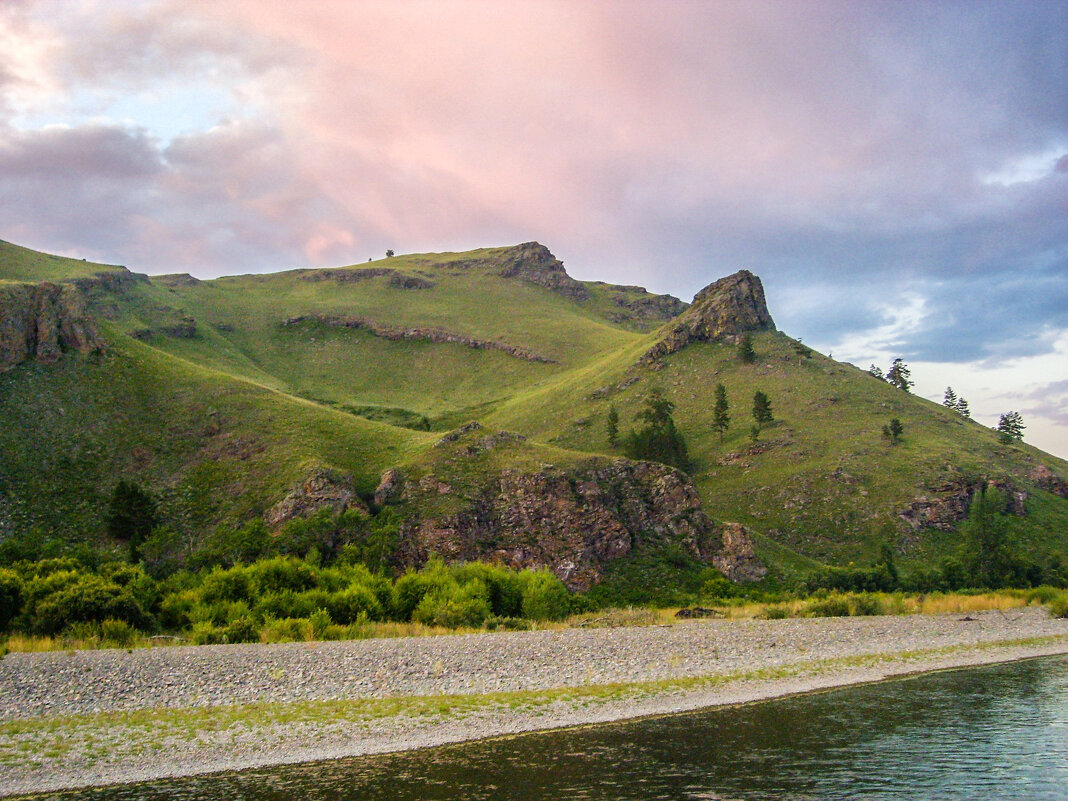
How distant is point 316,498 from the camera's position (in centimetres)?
6594

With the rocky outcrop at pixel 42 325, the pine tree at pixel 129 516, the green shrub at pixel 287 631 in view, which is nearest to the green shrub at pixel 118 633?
the green shrub at pixel 287 631

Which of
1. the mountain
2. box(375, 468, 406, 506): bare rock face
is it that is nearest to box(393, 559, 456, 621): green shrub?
the mountain

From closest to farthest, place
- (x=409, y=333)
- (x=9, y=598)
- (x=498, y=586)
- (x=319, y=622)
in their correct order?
(x=9, y=598), (x=319, y=622), (x=498, y=586), (x=409, y=333)

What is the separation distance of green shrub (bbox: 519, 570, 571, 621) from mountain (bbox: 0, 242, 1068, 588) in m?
13.9

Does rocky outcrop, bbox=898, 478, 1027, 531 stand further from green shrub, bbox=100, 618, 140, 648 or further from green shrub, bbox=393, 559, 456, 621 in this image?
green shrub, bbox=100, 618, 140, 648

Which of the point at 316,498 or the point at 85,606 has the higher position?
the point at 316,498

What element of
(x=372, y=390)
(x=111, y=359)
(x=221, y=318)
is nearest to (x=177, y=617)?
(x=111, y=359)

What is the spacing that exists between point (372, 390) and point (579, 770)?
136900 mm

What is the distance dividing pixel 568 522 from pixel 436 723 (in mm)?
45656

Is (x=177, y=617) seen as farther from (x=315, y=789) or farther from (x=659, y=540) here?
(x=659, y=540)

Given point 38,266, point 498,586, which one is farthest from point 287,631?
point 38,266

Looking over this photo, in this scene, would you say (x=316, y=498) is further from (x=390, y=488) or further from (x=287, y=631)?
(x=287, y=631)

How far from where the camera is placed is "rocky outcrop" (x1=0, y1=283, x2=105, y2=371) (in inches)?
3095

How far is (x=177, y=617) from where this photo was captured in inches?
1492
